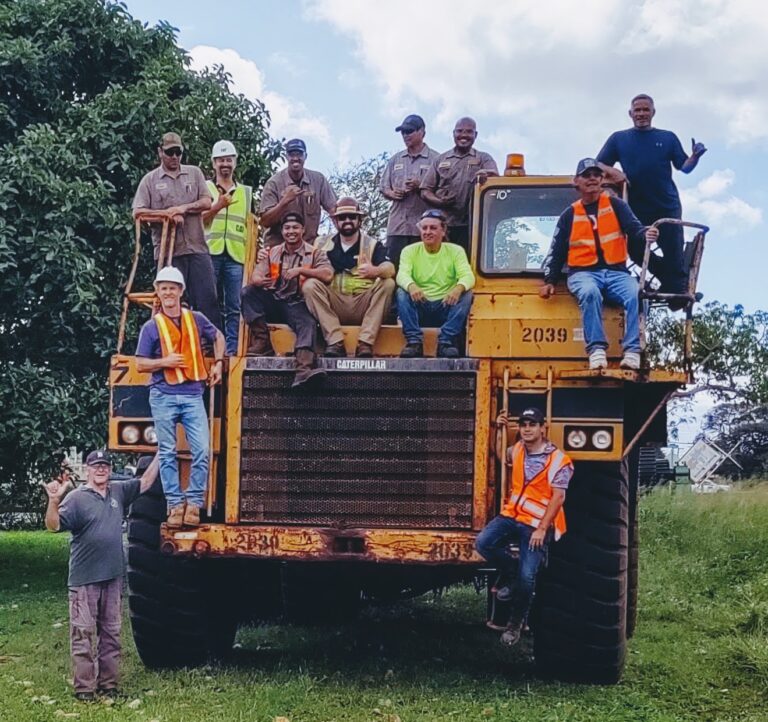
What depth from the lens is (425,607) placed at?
12.8 meters

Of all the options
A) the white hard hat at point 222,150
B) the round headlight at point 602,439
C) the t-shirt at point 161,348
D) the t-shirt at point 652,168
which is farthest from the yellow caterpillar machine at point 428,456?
the white hard hat at point 222,150

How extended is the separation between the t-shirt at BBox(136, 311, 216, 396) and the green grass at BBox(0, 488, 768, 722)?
1.84m

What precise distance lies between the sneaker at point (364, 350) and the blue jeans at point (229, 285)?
143cm

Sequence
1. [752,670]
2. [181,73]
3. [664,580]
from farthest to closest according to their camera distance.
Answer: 1. [181,73]
2. [664,580]
3. [752,670]

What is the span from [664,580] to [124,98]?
8.02m

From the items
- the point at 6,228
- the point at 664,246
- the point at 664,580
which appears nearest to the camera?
the point at 664,246

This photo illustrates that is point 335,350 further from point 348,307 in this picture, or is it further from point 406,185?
point 406,185

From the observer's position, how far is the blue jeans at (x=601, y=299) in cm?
738

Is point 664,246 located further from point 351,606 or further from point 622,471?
point 351,606

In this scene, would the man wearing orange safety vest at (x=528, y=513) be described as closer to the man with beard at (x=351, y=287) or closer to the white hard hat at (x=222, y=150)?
the man with beard at (x=351, y=287)

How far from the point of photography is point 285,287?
7.99 m

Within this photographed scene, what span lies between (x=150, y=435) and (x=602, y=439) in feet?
9.22

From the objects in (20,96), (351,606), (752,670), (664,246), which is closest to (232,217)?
(664,246)

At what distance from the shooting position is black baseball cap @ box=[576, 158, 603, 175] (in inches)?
316
